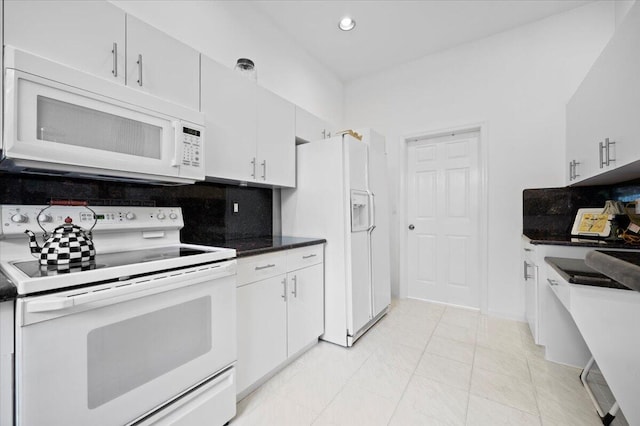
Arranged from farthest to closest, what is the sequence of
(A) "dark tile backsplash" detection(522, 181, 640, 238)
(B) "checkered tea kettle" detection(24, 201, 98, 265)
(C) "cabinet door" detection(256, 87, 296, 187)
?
1. (A) "dark tile backsplash" detection(522, 181, 640, 238)
2. (C) "cabinet door" detection(256, 87, 296, 187)
3. (B) "checkered tea kettle" detection(24, 201, 98, 265)

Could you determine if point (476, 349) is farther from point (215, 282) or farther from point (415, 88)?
point (415, 88)

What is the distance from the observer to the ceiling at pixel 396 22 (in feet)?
8.36

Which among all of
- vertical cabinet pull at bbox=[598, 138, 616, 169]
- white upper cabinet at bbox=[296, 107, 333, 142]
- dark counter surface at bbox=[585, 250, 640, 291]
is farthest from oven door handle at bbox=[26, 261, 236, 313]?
vertical cabinet pull at bbox=[598, 138, 616, 169]

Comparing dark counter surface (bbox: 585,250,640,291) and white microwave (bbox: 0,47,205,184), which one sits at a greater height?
white microwave (bbox: 0,47,205,184)

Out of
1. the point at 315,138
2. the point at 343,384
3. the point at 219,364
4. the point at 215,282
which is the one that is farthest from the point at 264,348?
the point at 315,138

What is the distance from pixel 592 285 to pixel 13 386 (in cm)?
207

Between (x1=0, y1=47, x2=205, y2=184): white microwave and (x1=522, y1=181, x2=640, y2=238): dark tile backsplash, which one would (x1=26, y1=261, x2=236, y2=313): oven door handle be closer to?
(x1=0, y1=47, x2=205, y2=184): white microwave

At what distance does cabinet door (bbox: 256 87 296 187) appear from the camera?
215cm

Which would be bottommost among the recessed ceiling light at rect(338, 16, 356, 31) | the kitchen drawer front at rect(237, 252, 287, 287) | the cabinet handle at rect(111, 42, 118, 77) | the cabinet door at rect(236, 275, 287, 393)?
the cabinet door at rect(236, 275, 287, 393)

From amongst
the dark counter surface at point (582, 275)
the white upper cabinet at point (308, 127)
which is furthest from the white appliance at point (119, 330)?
the dark counter surface at point (582, 275)

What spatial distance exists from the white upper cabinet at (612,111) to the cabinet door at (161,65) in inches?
91.2

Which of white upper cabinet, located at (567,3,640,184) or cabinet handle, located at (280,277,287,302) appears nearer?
white upper cabinet, located at (567,3,640,184)

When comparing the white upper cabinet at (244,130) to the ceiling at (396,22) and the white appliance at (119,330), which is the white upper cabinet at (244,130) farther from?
the ceiling at (396,22)

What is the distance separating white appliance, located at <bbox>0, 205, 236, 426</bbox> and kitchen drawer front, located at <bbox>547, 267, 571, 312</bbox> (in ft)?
5.97
